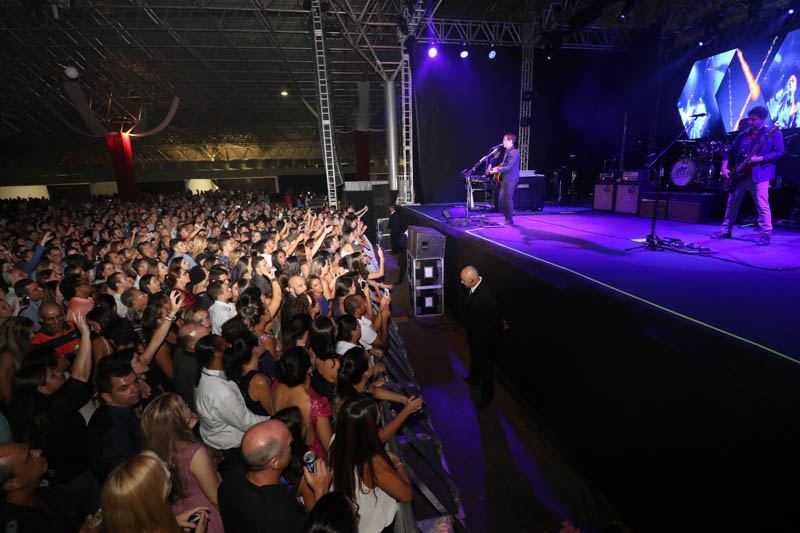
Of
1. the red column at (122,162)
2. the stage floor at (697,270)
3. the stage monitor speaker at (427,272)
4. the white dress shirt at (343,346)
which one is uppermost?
the red column at (122,162)

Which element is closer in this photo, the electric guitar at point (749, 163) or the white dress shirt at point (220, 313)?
the white dress shirt at point (220, 313)

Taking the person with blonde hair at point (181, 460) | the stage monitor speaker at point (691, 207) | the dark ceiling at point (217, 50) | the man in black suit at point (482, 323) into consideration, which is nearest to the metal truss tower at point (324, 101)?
the dark ceiling at point (217, 50)

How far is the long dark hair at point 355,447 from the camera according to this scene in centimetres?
165

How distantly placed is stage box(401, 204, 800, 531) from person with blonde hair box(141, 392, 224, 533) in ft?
8.29

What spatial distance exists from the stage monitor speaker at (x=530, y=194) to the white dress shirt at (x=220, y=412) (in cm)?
790

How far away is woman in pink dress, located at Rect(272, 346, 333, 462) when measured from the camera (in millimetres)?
2051

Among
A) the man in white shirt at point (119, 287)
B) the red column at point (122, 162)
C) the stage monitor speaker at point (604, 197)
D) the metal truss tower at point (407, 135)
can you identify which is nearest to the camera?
the man in white shirt at point (119, 287)

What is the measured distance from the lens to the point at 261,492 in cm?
144

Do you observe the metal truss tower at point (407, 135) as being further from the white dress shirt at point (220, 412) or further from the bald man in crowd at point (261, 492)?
the bald man in crowd at point (261, 492)

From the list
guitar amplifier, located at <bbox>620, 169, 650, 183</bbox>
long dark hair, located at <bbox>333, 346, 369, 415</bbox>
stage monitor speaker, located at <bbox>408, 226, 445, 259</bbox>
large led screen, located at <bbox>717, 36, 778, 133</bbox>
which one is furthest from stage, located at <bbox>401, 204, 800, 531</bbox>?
large led screen, located at <bbox>717, 36, 778, 133</bbox>

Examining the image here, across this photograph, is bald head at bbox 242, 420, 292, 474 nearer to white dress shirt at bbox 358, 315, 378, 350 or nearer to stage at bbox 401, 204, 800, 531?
white dress shirt at bbox 358, 315, 378, 350

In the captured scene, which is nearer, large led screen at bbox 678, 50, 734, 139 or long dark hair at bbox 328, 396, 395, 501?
long dark hair at bbox 328, 396, 395, 501

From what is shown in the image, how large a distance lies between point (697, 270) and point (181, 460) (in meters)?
4.22

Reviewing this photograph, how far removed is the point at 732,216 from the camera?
4.73 m
